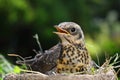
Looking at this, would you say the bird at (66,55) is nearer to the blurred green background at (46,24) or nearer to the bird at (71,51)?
the bird at (71,51)

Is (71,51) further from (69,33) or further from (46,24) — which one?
A: (46,24)

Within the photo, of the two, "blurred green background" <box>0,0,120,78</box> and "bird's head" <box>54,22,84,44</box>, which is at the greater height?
"bird's head" <box>54,22,84,44</box>

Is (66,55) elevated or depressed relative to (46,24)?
elevated

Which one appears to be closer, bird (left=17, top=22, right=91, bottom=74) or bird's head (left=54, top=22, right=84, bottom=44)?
bird (left=17, top=22, right=91, bottom=74)

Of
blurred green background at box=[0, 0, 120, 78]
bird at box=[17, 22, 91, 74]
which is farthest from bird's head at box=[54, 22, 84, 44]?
blurred green background at box=[0, 0, 120, 78]

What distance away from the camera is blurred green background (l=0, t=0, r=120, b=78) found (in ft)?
47.4

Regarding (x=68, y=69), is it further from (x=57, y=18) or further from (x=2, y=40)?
(x=2, y=40)

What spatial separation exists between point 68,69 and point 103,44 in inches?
369

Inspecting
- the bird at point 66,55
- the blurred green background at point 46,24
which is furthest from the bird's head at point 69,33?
the blurred green background at point 46,24

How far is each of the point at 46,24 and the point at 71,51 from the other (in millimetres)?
8880

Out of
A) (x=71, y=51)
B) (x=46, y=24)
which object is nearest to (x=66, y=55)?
(x=71, y=51)

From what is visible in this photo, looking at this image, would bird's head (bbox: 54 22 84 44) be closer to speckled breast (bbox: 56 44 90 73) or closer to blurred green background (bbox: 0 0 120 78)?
speckled breast (bbox: 56 44 90 73)

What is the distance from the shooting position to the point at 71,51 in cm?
596

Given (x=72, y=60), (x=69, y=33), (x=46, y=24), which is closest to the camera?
(x=72, y=60)
